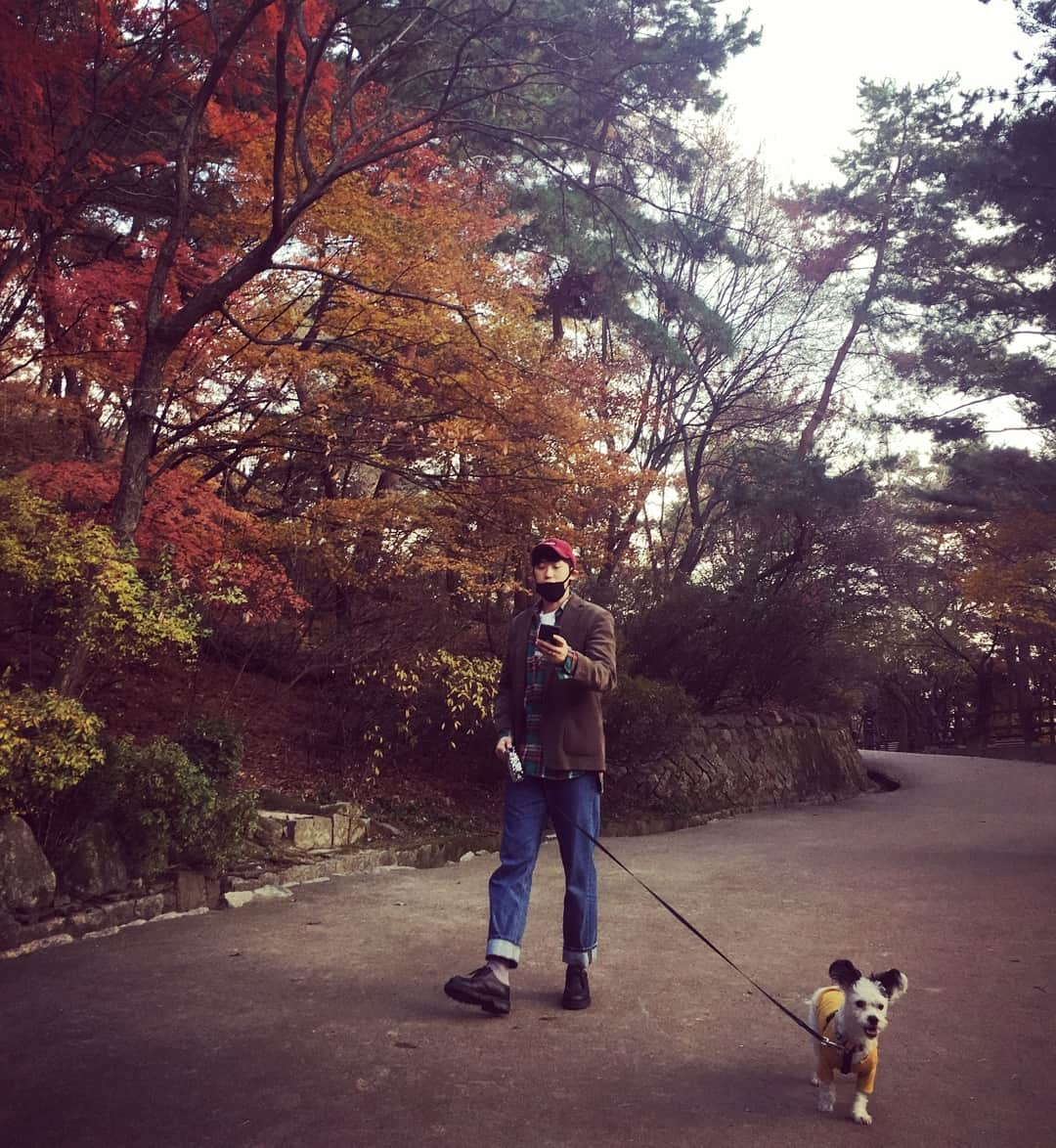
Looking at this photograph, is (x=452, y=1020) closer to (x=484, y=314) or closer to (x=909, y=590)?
(x=484, y=314)

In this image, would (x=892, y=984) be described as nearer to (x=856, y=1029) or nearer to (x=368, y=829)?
(x=856, y=1029)

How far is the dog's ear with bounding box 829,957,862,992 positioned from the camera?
304 cm

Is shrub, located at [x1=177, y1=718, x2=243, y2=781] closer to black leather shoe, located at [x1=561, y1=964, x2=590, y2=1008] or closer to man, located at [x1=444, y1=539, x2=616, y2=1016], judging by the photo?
man, located at [x1=444, y1=539, x2=616, y2=1016]

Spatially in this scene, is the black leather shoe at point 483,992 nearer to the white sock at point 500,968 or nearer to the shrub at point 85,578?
the white sock at point 500,968

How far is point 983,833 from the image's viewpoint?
1013cm

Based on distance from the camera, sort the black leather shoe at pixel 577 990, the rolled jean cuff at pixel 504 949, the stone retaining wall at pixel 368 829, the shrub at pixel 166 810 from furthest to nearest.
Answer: the shrub at pixel 166 810, the stone retaining wall at pixel 368 829, the black leather shoe at pixel 577 990, the rolled jean cuff at pixel 504 949

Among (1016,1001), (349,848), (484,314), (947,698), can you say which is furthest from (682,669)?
(947,698)

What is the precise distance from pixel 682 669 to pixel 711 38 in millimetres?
8546

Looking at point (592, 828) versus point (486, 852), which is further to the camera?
point (486, 852)

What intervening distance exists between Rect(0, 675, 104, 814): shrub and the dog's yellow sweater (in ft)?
14.1

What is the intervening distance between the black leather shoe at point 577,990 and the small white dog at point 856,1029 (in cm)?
117

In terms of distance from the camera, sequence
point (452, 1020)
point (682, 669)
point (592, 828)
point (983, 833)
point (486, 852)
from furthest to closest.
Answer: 1. point (682, 669)
2. point (983, 833)
3. point (486, 852)
4. point (592, 828)
5. point (452, 1020)

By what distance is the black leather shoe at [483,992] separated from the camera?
3.88 metres

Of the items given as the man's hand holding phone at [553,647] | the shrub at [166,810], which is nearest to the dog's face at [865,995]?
the man's hand holding phone at [553,647]
